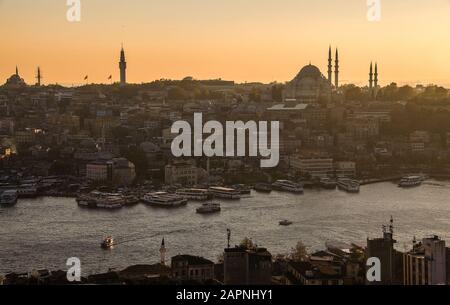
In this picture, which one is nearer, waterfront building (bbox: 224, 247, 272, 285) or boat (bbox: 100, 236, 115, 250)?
waterfront building (bbox: 224, 247, 272, 285)

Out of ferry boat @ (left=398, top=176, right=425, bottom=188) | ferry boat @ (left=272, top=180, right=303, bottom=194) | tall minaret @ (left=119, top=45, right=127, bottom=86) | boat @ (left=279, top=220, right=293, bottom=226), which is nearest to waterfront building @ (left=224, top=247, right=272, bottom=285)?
boat @ (left=279, top=220, right=293, bottom=226)

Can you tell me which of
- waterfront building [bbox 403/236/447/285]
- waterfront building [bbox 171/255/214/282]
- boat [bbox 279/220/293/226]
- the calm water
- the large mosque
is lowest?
the calm water

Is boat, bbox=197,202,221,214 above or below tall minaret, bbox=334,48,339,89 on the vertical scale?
below

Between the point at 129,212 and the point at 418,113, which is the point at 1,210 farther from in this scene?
the point at 418,113

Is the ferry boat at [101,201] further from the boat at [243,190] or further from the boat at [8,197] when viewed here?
the boat at [243,190]

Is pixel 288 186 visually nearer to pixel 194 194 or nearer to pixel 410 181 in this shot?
pixel 194 194

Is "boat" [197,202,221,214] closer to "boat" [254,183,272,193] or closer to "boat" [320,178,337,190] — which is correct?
"boat" [254,183,272,193]
